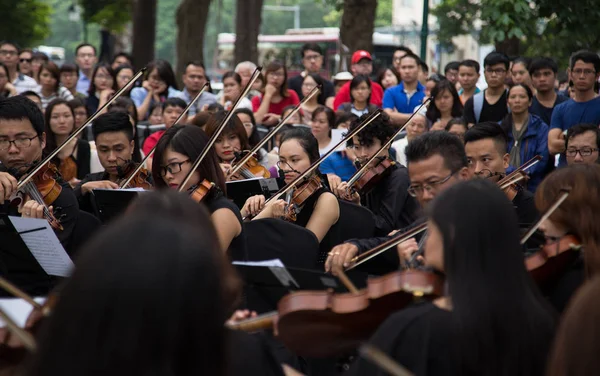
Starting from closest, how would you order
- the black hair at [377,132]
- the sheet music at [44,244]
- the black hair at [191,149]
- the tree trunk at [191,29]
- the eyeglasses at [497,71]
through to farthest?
the sheet music at [44,244], the black hair at [191,149], the black hair at [377,132], the eyeglasses at [497,71], the tree trunk at [191,29]

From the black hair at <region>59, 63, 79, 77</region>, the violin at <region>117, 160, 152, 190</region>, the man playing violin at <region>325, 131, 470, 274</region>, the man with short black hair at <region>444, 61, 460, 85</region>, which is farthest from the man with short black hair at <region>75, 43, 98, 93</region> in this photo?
the man playing violin at <region>325, 131, 470, 274</region>

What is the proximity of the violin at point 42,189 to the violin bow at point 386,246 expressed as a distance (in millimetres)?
1865

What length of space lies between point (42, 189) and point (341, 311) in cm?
290

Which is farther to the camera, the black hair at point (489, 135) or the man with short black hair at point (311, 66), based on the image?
the man with short black hair at point (311, 66)

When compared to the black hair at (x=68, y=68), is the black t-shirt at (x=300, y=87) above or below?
below

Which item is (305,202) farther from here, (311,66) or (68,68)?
(68,68)

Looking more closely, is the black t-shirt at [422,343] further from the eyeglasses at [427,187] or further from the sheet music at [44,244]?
the sheet music at [44,244]

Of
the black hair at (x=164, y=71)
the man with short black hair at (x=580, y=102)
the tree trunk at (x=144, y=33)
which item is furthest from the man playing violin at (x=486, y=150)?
the tree trunk at (x=144, y=33)

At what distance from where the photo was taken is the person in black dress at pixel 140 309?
1.90 meters

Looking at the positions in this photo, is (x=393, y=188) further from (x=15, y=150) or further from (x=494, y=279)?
(x=494, y=279)

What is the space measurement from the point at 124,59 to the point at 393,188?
7.96 metres

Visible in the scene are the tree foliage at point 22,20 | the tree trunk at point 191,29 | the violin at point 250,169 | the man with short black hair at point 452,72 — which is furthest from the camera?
the tree foliage at point 22,20

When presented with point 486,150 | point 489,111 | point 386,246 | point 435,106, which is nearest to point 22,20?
point 435,106

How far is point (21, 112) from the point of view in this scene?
5.61 m
